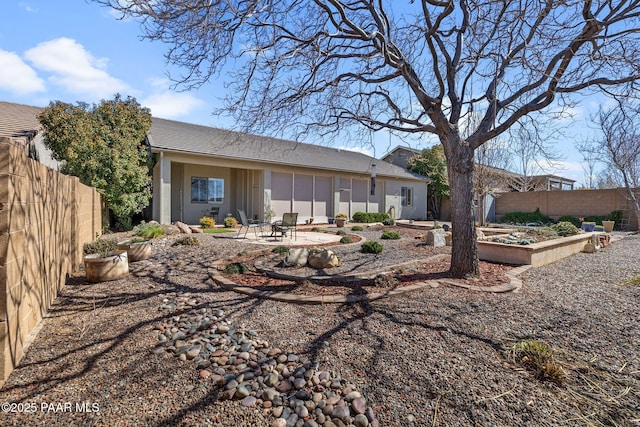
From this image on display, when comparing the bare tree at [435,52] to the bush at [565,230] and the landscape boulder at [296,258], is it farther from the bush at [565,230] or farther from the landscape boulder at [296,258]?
the bush at [565,230]

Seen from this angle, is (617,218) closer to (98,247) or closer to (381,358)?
Result: (381,358)

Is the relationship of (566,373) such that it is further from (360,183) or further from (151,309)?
(360,183)

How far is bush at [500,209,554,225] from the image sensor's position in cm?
1943

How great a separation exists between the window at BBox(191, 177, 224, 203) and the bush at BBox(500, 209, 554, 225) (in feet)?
63.0

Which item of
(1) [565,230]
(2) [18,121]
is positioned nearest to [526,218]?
(1) [565,230]

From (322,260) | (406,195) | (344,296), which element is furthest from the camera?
(406,195)

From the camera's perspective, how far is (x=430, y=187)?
2373 cm

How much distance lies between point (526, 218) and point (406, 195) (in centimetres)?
795

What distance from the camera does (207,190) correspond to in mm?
14883

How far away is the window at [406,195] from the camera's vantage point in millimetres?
21203

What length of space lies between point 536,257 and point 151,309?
7426 millimetres

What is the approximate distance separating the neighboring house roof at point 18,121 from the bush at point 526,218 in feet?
83.9

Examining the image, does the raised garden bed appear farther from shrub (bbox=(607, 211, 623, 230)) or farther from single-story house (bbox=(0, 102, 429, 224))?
shrub (bbox=(607, 211, 623, 230))

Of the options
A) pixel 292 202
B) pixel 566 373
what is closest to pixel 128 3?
pixel 566 373
